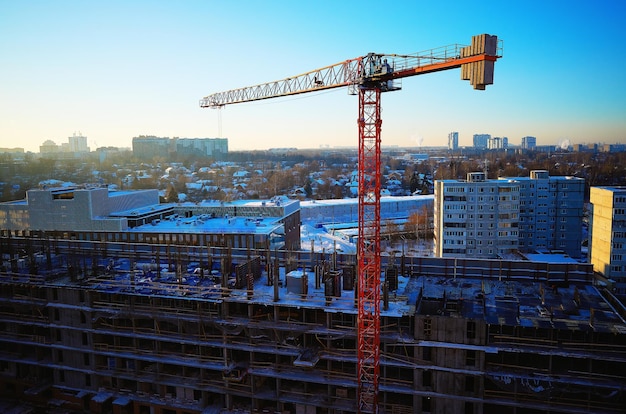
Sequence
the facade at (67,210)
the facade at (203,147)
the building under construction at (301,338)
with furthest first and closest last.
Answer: the facade at (203,147)
the facade at (67,210)
the building under construction at (301,338)

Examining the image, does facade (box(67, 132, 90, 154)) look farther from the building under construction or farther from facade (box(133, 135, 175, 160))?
the building under construction

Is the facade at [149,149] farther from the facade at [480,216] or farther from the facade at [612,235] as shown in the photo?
the facade at [612,235]

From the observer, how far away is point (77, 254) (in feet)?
79.0

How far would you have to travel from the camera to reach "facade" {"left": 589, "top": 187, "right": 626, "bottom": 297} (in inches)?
1105

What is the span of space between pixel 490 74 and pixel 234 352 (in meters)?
13.3

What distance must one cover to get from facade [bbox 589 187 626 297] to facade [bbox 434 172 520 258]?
24.9 ft

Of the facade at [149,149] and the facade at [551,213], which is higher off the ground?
the facade at [149,149]

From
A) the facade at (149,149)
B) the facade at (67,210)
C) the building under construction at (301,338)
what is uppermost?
the facade at (149,149)

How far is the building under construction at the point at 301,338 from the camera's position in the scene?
13859 mm

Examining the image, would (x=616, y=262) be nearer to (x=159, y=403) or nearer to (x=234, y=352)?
(x=234, y=352)

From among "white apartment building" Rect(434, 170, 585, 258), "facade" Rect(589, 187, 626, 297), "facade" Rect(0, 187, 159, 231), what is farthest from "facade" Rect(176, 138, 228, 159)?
"facade" Rect(589, 187, 626, 297)

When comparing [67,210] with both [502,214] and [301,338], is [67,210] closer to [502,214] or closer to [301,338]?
[301,338]

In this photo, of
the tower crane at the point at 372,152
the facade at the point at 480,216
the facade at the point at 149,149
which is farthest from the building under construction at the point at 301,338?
the facade at the point at 149,149

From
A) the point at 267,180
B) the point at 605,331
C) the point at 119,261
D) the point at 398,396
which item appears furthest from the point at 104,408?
the point at 267,180
